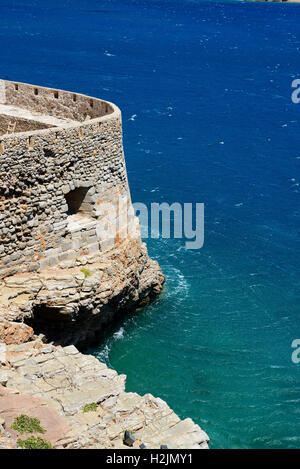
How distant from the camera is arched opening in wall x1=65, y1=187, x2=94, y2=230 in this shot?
32062mm

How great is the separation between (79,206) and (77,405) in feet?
34.3

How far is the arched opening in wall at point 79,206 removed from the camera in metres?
32.1

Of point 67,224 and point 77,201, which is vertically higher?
point 77,201

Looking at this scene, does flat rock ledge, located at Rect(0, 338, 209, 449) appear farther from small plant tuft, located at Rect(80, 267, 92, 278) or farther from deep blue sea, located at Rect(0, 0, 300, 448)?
deep blue sea, located at Rect(0, 0, 300, 448)

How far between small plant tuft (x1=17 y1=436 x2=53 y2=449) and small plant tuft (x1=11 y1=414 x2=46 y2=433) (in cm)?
48

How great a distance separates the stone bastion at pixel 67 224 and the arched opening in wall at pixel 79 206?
0.15 ft

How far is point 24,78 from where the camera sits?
267 ft

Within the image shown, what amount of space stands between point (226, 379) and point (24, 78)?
5803cm

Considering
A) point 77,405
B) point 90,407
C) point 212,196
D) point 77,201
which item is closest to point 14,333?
point 77,405

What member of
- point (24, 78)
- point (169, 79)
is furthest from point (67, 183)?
point (169, 79)

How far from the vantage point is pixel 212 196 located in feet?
176

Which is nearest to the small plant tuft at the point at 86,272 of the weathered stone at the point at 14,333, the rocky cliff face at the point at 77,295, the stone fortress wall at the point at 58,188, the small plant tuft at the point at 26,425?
the rocky cliff face at the point at 77,295

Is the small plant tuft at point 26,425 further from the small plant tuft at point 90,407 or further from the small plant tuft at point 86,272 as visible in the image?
the small plant tuft at point 86,272

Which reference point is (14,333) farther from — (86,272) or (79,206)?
(79,206)
